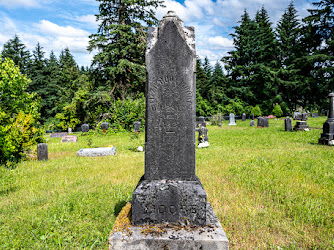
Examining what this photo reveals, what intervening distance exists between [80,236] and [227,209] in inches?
93.4

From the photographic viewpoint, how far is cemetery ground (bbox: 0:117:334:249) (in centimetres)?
296

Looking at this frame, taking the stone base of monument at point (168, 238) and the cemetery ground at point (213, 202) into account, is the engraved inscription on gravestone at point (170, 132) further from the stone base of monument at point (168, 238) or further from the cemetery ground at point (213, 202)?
the cemetery ground at point (213, 202)

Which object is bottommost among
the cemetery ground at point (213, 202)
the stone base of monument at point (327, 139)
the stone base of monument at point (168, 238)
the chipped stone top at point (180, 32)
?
the cemetery ground at point (213, 202)

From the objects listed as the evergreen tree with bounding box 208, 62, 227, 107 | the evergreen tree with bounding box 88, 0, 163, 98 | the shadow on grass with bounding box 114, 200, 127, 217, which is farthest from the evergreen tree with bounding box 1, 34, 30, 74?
the shadow on grass with bounding box 114, 200, 127, 217

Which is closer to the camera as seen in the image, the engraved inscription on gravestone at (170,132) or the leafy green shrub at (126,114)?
the engraved inscription on gravestone at (170,132)

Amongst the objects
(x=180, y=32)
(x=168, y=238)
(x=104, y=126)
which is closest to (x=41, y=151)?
(x=168, y=238)

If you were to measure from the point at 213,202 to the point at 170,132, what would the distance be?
2.03 m

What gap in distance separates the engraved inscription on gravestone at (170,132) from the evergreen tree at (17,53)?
143 ft

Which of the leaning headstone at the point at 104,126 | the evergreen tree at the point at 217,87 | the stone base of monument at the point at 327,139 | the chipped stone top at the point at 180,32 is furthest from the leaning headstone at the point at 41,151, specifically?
the evergreen tree at the point at 217,87

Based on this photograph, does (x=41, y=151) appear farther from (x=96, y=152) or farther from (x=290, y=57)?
(x=290, y=57)

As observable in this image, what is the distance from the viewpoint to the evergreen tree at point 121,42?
19516 mm

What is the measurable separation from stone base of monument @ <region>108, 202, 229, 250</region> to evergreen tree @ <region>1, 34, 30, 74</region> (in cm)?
4407

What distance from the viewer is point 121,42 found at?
19.8 m

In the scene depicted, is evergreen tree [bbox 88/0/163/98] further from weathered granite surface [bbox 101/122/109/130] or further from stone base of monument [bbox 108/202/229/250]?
stone base of monument [bbox 108/202/229/250]
